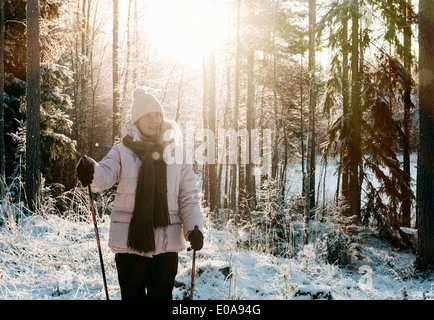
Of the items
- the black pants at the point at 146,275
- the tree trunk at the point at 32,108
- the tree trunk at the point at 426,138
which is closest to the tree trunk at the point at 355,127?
the tree trunk at the point at 426,138

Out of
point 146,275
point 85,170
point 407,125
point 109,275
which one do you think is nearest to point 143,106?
point 85,170

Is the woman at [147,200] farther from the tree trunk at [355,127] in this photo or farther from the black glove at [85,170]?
the tree trunk at [355,127]

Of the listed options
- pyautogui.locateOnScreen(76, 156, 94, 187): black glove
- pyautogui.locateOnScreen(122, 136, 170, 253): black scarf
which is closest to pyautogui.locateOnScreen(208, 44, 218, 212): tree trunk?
pyautogui.locateOnScreen(122, 136, 170, 253): black scarf

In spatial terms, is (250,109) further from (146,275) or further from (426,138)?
(146,275)

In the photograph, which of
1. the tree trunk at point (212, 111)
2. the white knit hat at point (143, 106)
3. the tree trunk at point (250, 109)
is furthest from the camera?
the tree trunk at point (250, 109)

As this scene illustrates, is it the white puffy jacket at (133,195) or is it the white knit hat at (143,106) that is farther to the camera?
the white knit hat at (143,106)

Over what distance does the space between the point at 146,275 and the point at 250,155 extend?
1345 cm

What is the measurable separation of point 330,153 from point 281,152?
1615cm

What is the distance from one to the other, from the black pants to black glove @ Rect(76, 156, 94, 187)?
63cm

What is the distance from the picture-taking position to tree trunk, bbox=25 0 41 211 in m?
8.59

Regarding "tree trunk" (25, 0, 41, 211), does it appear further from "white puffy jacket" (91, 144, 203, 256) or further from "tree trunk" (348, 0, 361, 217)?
"tree trunk" (348, 0, 361, 217)

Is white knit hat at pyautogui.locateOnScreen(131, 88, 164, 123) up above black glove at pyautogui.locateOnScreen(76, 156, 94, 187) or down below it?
above

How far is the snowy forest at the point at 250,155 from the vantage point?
4707 millimetres

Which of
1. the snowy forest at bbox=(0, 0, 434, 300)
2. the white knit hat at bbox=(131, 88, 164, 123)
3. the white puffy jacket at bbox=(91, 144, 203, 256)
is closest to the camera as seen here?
the white puffy jacket at bbox=(91, 144, 203, 256)
